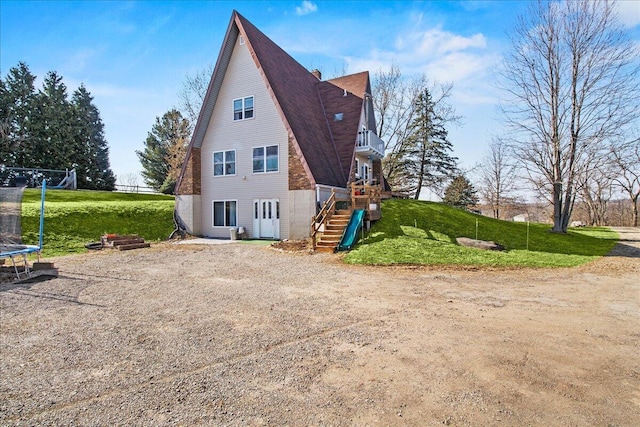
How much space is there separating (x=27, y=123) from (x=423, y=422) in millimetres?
46988

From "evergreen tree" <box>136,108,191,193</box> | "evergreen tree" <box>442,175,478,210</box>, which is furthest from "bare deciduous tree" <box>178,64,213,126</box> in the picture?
"evergreen tree" <box>442,175,478,210</box>

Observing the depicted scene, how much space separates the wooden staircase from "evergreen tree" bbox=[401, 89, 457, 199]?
2061 cm

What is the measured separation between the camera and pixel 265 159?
17750mm

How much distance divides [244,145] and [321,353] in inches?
630

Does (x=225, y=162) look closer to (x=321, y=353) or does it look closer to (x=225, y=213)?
(x=225, y=213)

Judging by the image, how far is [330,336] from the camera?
471cm

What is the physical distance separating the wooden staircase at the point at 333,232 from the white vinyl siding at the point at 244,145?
3167mm

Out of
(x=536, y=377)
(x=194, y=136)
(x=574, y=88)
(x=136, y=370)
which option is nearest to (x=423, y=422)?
(x=536, y=377)

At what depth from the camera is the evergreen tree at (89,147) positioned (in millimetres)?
36094

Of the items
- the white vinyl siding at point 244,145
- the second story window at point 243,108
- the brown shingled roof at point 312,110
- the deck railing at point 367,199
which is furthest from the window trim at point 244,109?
the deck railing at point 367,199

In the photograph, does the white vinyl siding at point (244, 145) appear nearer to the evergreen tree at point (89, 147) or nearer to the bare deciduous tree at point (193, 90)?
the bare deciduous tree at point (193, 90)

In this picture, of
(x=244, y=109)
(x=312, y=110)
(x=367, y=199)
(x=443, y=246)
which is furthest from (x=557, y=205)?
(x=244, y=109)

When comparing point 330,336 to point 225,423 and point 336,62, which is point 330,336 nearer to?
point 225,423

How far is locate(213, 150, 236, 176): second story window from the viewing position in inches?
746
